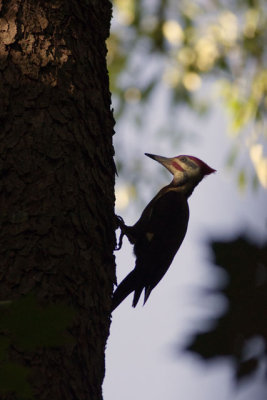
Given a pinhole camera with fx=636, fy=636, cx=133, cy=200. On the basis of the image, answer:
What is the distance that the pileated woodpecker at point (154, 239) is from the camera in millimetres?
3603

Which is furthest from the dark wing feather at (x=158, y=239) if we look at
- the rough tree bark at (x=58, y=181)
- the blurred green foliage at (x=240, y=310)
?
the blurred green foliage at (x=240, y=310)

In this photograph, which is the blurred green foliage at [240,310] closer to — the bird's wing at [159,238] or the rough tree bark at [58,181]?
the rough tree bark at [58,181]

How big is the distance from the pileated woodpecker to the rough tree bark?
129 centimetres

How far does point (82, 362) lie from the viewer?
6.30 ft

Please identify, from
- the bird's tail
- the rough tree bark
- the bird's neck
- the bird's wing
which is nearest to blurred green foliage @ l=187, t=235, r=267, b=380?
the rough tree bark

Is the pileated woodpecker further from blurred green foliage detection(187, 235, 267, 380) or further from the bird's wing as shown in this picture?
blurred green foliage detection(187, 235, 267, 380)

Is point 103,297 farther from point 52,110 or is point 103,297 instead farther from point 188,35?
point 188,35

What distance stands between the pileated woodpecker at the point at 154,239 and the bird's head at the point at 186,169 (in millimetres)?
322

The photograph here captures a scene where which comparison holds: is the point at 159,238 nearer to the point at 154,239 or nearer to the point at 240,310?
the point at 154,239

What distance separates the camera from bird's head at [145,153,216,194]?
4.57 metres

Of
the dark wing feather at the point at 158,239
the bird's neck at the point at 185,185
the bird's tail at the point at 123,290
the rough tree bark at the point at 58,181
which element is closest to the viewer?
the rough tree bark at the point at 58,181

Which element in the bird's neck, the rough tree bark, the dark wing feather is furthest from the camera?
the bird's neck

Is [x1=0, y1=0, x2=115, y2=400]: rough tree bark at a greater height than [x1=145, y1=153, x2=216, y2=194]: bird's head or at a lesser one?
lesser

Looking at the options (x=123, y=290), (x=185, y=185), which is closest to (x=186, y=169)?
(x=185, y=185)
